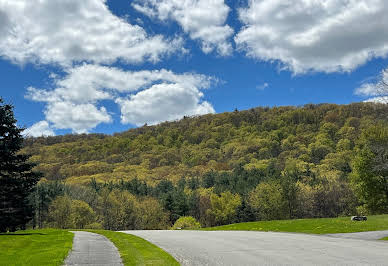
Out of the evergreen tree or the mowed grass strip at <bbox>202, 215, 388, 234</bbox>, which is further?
the evergreen tree

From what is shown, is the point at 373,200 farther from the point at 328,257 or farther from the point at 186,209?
the point at 186,209

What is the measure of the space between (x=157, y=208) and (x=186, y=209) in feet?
36.3

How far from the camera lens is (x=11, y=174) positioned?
33.8m

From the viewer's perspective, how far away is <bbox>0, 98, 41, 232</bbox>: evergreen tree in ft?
108

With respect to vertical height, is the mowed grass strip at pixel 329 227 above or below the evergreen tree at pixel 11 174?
below

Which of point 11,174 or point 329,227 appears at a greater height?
point 11,174

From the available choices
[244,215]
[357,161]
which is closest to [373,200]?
[357,161]

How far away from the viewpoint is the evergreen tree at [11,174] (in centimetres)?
3283

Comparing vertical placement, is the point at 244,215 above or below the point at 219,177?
below

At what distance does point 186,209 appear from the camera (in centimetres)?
11688

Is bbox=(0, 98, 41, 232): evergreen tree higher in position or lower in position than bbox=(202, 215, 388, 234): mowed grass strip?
higher

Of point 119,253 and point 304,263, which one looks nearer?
point 304,263

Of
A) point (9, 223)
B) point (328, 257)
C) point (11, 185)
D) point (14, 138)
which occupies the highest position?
point (14, 138)

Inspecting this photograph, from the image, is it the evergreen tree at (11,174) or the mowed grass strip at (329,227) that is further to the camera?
the evergreen tree at (11,174)
